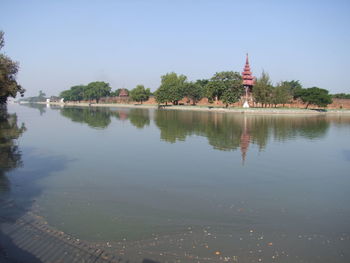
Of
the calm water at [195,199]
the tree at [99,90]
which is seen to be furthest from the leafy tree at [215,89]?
the tree at [99,90]

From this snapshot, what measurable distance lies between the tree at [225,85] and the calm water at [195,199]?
5191 centimetres

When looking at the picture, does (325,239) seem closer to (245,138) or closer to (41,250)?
(41,250)

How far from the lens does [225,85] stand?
6931cm

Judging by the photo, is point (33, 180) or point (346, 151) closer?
point (33, 180)

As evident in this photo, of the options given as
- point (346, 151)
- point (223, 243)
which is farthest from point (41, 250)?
point (346, 151)

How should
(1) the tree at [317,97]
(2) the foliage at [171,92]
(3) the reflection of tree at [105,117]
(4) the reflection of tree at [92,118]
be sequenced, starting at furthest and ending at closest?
(2) the foliage at [171,92] < (1) the tree at [317,97] < (3) the reflection of tree at [105,117] < (4) the reflection of tree at [92,118]

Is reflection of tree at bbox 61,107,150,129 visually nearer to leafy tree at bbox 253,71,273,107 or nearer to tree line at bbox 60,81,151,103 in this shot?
leafy tree at bbox 253,71,273,107

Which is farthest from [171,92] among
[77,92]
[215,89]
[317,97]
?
[77,92]

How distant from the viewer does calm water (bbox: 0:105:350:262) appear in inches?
262

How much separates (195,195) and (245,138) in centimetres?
1454

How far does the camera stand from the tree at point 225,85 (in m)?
68.9

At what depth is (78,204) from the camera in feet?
29.1

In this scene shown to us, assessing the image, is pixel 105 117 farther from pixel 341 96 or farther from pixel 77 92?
pixel 77 92

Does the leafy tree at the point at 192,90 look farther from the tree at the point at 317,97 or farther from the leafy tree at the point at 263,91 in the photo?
the tree at the point at 317,97
